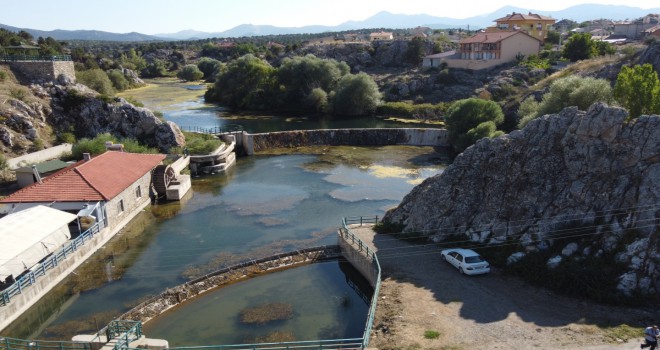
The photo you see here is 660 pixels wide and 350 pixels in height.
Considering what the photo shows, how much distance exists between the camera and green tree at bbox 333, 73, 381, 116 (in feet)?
307

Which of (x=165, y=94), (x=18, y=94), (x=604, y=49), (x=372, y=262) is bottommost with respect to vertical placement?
(x=372, y=262)

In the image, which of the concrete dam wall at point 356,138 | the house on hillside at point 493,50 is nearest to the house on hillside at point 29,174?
the concrete dam wall at point 356,138

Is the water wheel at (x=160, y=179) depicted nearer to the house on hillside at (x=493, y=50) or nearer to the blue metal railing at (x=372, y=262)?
the blue metal railing at (x=372, y=262)

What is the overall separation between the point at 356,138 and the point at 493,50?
50117mm

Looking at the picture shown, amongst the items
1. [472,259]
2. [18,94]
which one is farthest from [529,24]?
[472,259]

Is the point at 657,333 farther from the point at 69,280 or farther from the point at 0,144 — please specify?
the point at 0,144

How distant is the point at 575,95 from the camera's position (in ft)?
181

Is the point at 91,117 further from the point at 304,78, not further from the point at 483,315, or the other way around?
the point at 483,315

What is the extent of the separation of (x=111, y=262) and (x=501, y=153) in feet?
87.5

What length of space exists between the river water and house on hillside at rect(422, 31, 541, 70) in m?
53.7

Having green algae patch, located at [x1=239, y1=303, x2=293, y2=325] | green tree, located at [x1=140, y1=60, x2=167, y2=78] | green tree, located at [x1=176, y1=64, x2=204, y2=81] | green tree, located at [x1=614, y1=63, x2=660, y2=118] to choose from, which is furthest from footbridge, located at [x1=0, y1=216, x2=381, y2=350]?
green tree, located at [x1=140, y1=60, x2=167, y2=78]

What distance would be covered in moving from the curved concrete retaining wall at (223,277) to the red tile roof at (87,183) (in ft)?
39.9

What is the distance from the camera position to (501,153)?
31.9 metres

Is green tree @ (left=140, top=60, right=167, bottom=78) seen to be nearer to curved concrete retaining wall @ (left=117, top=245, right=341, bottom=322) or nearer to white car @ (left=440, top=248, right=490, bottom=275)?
curved concrete retaining wall @ (left=117, top=245, right=341, bottom=322)
